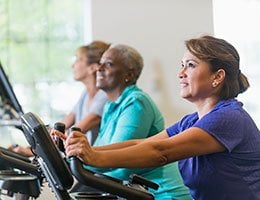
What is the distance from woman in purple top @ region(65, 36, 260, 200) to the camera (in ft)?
5.42

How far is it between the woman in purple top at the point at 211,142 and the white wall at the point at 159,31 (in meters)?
1.67

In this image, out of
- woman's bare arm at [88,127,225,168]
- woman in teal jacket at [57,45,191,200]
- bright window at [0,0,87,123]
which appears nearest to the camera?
woman's bare arm at [88,127,225,168]

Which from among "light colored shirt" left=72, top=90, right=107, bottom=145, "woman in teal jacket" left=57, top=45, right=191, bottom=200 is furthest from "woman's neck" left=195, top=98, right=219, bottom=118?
"light colored shirt" left=72, top=90, right=107, bottom=145

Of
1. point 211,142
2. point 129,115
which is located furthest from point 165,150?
point 129,115

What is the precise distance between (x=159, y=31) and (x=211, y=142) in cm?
207

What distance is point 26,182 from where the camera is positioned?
1.95m

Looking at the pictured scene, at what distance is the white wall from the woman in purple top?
1.67 metres

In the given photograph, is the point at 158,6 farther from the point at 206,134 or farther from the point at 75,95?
the point at 206,134

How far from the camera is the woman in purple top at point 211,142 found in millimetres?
1651

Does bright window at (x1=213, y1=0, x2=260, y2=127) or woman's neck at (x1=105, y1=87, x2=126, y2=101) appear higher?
bright window at (x1=213, y1=0, x2=260, y2=127)

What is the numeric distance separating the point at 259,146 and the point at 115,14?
6.95 ft

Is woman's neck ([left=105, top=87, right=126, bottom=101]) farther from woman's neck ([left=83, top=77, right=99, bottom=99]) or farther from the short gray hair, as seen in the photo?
woman's neck ([left=83, top=77, right=99, bottom=99])

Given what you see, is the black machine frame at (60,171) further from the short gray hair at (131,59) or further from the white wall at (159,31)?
the white wall at (159,31)

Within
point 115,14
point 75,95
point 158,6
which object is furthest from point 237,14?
point 75,95
